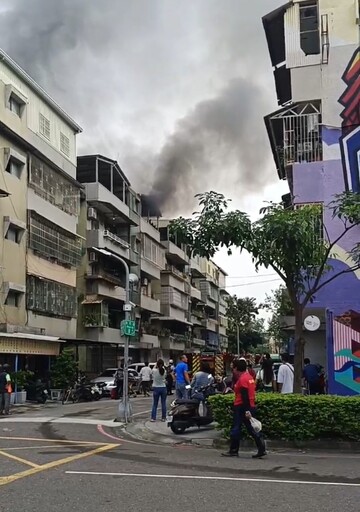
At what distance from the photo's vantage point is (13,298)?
98.9 feet

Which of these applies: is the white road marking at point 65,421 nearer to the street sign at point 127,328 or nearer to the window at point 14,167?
the street sign at point 127,328

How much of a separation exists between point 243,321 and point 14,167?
66.8 metres

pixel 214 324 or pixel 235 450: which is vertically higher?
pixel 214 324

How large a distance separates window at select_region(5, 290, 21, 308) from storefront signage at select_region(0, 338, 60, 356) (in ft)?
7.20

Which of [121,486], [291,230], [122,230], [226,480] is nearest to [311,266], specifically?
[291,230]

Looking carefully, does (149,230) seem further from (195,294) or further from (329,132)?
(329,132)

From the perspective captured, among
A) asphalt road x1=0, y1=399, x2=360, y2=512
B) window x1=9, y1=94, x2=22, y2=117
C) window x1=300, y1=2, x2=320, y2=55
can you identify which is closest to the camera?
asphalt road x1=0, y1=399, x2=360, y2=512

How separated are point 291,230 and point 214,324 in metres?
79.7

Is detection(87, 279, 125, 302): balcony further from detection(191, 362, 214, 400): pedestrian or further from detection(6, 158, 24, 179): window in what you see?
detection(191, 362, 214, 400): pedestrian

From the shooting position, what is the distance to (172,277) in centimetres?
6116

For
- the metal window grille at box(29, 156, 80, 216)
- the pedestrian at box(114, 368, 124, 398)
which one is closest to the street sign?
the pedestrian at box(114, 368, 124, 398)

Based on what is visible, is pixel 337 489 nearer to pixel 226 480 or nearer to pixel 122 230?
pixel 226 480

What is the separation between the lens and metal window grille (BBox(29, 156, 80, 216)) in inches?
1278

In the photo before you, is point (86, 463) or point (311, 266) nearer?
point (86, 463)
